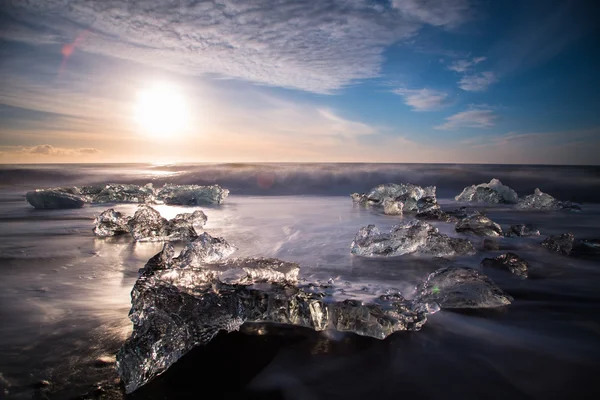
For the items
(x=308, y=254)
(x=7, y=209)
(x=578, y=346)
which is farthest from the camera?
(x=7, y=209)

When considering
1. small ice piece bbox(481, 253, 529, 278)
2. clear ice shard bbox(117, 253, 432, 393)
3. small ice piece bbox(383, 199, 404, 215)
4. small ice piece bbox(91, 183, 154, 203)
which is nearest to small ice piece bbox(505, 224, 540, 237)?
small ice piece bbox(481, 253, 529, 278)

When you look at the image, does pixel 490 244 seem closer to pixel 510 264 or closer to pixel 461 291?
pixel 510 264

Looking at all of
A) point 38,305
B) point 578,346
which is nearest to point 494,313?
point 578,346

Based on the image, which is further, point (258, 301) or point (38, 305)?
point (38, 305)

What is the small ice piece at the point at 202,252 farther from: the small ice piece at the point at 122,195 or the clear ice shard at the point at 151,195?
the small ice piece at the point at 122,195

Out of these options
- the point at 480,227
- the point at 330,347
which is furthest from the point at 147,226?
the point at 480,227

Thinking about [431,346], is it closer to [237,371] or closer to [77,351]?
[237,371]

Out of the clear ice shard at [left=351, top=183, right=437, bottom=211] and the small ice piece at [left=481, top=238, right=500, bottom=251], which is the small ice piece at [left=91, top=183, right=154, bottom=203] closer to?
the clear ice shard at [left=351, top=183, right=437, bottom=211]

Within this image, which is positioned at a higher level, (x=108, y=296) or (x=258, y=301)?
(x=258, y=301)
